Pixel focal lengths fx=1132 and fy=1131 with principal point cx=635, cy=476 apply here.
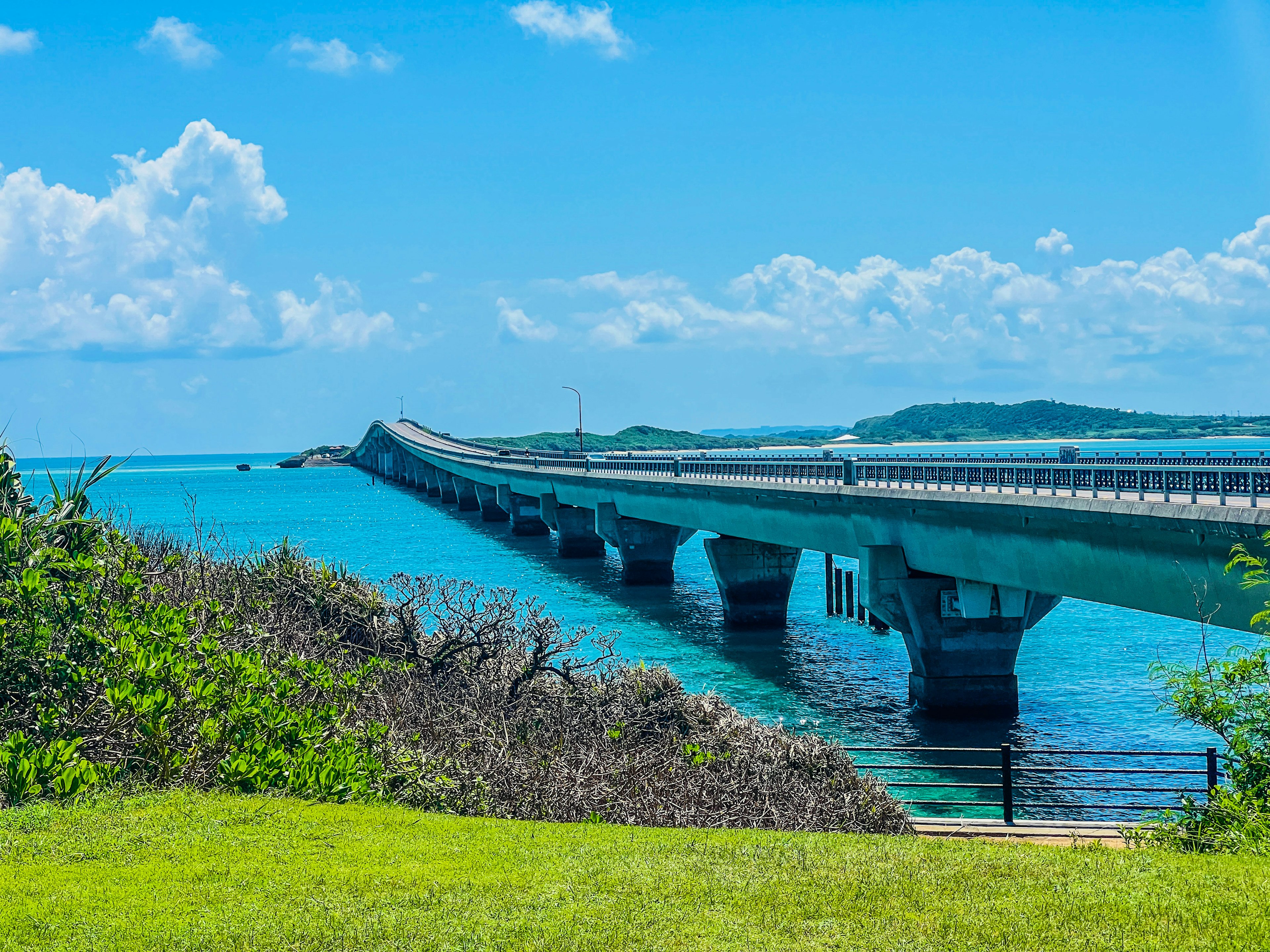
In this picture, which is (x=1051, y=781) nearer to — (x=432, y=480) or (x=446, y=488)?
(x=446, y=488)

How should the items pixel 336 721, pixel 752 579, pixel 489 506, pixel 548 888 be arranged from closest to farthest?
1. pixel 548 888
2. pixel 336 721
3. pixel 752 579
4. pixel 489 506

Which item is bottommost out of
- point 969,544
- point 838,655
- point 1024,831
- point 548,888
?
point 838,655

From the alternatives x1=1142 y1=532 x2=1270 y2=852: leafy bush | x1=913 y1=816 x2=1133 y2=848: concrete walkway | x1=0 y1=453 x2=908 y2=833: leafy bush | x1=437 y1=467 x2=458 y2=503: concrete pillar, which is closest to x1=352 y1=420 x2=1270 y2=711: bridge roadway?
x1=913 y1=816 x2=1133 y2=848: concrete walkway

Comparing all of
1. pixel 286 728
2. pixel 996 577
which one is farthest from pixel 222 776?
pixel 996 577

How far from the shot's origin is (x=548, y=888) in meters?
9.11

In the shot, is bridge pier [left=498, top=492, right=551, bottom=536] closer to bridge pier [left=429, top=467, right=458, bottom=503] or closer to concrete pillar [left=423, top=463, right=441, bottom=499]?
bridge pier [left=429, top=467, right=458, bottom=503]

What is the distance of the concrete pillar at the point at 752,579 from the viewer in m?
43.1

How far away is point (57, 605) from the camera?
45.0 feet

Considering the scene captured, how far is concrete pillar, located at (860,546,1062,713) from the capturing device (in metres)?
28.0

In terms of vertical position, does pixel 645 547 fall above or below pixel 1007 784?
below

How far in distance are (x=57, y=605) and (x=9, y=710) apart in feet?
4.36

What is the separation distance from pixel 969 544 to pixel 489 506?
8319cm

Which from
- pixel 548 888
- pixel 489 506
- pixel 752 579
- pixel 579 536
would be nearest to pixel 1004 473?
pixel 752 579

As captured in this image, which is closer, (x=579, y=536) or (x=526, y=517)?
(x=579, y=536)
